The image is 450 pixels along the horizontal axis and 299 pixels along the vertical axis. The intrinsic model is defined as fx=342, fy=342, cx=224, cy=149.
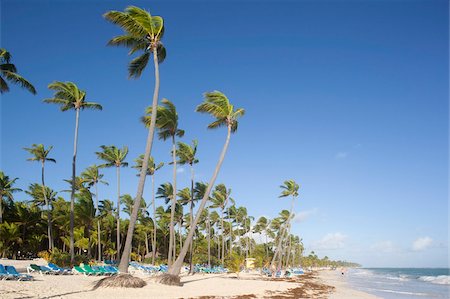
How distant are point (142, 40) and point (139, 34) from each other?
626mm

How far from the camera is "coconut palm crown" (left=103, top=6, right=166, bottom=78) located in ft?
59.9

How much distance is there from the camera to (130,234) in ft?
55.0

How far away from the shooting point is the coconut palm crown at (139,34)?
18.3 meters

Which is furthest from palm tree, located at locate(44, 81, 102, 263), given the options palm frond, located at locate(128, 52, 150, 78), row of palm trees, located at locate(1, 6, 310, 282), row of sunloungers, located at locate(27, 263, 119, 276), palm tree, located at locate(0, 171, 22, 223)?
palm tree, located at locate(0, 171, 22, 223)

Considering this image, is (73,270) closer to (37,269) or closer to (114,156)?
(37,269)

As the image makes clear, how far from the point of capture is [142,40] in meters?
19.7

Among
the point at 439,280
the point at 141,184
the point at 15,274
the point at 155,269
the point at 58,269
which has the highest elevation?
the point at 141,184

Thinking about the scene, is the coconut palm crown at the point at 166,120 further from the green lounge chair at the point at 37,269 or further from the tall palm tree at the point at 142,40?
the green lounge chair at the point at 37,269

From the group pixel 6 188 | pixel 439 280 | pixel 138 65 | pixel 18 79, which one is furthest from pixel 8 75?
pixel 439 280

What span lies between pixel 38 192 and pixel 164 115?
3783 cm

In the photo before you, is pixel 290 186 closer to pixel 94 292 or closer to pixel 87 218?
pixel 87 218

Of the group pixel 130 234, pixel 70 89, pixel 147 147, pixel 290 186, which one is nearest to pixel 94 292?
pixel 130 234

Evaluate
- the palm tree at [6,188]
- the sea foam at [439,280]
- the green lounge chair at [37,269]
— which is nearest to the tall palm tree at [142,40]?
the green lounge chair at [37,269]

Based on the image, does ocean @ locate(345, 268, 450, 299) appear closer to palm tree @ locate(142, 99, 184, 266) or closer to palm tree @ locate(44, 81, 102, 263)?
palm tree @ locate(142, 99, 184, 266)
